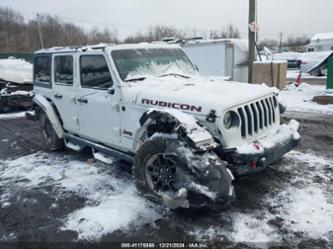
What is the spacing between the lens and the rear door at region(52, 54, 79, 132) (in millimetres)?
5598

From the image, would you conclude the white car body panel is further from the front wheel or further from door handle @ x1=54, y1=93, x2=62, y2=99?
the front wheel

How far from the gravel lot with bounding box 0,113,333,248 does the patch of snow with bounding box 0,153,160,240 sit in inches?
0.4

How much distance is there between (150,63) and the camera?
16.6 feet

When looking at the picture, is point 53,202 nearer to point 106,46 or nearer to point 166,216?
point 166,216

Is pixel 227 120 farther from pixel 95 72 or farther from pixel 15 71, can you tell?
pixel 15 71

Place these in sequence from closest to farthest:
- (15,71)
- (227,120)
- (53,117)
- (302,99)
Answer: (227,120), (53,117), (302,99), (15,71)

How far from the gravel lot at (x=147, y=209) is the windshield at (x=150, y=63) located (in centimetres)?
160

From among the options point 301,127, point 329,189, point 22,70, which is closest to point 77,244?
point 329,189

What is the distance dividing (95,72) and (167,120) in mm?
1704

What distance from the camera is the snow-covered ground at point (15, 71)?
38.8ft

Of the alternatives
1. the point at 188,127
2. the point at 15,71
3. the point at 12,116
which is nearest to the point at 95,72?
the point at 188,127

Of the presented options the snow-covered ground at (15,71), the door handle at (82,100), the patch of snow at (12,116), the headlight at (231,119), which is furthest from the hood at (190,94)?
the snow-covered ground at (15,71)

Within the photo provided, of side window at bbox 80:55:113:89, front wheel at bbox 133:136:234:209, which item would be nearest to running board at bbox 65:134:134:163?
front wheel at bbox 133:136:234:209

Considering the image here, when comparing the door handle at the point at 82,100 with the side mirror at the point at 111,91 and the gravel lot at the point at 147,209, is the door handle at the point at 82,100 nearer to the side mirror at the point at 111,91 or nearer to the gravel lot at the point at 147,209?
the side mirror at the point at 111,91
